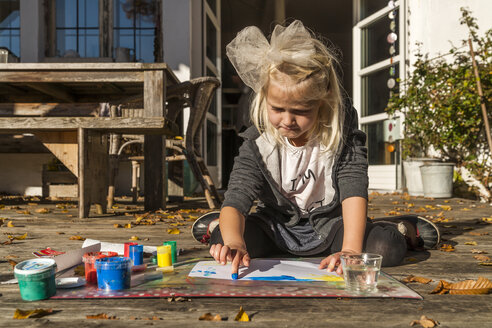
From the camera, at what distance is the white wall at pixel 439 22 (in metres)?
A: 5.47

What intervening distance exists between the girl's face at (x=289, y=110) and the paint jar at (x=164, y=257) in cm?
58

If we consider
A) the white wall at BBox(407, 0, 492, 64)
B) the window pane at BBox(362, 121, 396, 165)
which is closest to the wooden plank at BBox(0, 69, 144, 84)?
the white wall at BBox(407, 0, 492, 64)

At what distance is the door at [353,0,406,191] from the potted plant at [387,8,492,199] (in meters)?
0.40

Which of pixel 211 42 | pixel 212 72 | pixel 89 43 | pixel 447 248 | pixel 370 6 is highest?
pixel 370 6

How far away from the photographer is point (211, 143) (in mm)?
7371

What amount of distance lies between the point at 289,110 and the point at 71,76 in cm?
236

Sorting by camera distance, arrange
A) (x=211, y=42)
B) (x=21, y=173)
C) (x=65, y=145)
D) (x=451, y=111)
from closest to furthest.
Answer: (x=65, y=145) → (x=451, y=111) → (x=21, y=173) → (x=211, y=42)

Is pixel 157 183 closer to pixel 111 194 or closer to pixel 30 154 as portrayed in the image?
pixel 111 194

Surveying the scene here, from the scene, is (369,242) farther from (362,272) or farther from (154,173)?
(154,173)

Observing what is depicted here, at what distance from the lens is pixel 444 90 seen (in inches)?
220

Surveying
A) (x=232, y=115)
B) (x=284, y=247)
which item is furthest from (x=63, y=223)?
(x=232, y=115)

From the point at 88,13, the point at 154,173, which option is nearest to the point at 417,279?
the point at 154,173

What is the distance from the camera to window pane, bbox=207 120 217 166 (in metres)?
7.16

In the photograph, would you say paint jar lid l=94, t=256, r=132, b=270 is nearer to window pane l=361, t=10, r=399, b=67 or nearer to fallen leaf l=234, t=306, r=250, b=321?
fallen leaf l=234, t=306, r=250, b=321
